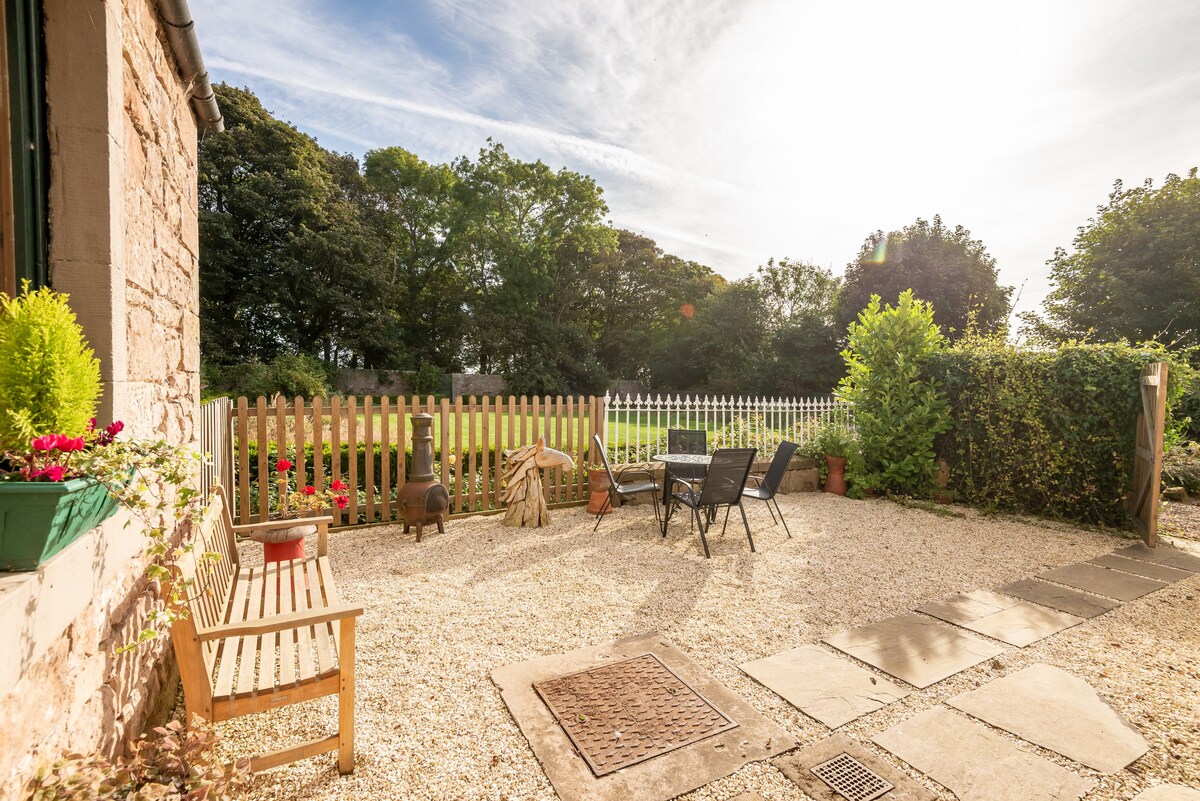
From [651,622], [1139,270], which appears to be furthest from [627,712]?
[1139,270]

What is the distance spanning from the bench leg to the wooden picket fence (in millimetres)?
3204

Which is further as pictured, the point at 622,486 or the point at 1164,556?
the point at 622,486

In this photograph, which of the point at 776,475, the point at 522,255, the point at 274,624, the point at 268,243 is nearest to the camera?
the point at 274,624

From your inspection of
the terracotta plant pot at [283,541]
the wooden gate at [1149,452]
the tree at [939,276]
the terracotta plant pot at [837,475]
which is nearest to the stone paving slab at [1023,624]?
the wooden gate at [1149,452]

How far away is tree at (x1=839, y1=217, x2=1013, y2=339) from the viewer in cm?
2039

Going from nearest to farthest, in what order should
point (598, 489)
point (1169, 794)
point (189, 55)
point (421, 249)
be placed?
point (1169, 794) < point (189, 55) < point (598, 489) < point (421, 249)

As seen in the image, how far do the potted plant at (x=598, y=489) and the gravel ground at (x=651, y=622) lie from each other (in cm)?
22

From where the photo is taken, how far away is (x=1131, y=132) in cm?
577

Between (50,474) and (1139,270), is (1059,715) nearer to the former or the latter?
(50,474)

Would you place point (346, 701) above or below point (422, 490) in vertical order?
below

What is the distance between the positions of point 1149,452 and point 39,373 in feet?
27.7

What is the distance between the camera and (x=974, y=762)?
2088mm

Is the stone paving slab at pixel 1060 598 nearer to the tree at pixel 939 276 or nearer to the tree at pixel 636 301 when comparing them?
the tree at pixel 939 276

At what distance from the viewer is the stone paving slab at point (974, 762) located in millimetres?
1931
